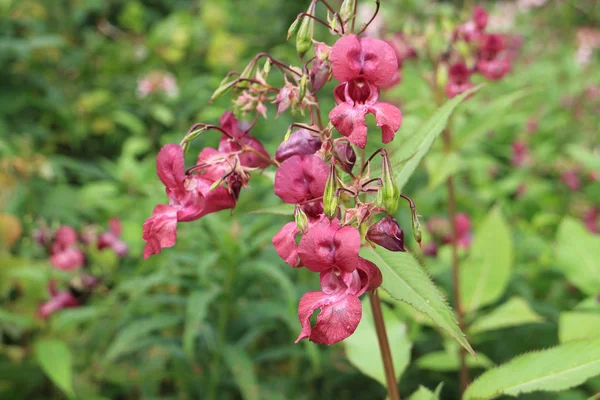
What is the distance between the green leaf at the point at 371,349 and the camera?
3.95ft

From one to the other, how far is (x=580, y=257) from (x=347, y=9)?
136 cm

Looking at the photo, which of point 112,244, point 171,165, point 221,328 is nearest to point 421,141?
point 171,165

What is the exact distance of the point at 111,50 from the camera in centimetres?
Answer: 506

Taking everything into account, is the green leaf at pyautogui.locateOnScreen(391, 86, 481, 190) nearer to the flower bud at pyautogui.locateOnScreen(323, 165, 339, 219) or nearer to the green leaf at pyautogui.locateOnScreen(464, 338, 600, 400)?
the flower bud at pyautogui.locateOnScreen(323, 165, 339, 219)

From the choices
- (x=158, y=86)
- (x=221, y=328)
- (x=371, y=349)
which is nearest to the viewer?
(x=371, y=349)

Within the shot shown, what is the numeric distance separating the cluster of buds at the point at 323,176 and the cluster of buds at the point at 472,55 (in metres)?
1.05

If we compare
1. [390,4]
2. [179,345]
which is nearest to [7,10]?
[390,4]

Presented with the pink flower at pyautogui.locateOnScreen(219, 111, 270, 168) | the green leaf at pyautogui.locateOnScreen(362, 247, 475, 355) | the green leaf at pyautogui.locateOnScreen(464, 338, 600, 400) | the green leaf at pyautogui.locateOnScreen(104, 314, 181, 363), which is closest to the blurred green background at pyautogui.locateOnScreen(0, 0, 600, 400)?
the green leaf at pyautogui.locateOnScreen(104, 314, 181, 363)

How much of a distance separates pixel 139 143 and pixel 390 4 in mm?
2980

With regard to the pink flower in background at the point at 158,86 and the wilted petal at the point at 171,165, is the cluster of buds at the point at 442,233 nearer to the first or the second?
the wilted petal at the point at 171,165

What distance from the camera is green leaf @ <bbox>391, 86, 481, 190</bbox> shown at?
898 millimetres

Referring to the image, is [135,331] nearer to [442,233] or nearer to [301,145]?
[301,145]

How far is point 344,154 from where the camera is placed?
82 cm

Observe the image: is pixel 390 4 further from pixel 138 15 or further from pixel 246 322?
pixel 246 322
